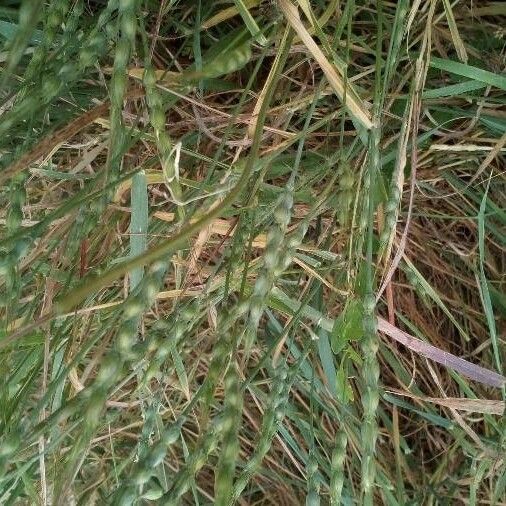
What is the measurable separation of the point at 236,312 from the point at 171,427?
0.08 metres

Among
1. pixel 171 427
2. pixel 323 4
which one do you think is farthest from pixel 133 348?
pixel 323 4

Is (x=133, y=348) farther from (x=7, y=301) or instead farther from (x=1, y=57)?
(x=1, y=57)

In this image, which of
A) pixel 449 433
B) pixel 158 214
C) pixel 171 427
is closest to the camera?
pixel 171 427

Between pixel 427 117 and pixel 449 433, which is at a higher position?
pixel 427 117

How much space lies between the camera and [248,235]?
53 cm

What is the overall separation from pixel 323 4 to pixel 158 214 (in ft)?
0.81

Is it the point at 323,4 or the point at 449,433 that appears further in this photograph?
the point at 449,433

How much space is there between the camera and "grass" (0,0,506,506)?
0.37 metres

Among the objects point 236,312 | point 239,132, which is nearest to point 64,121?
point 239,132

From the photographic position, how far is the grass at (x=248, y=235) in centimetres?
37

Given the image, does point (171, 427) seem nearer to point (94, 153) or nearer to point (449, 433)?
point (94, 153)

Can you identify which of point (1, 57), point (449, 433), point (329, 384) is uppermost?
point (1, 57)

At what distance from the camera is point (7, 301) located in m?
0.40

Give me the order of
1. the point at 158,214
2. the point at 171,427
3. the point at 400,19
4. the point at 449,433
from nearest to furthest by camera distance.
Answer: the point at 171,427, the point at 400,19, the point at 158,214, the point at 449,433
